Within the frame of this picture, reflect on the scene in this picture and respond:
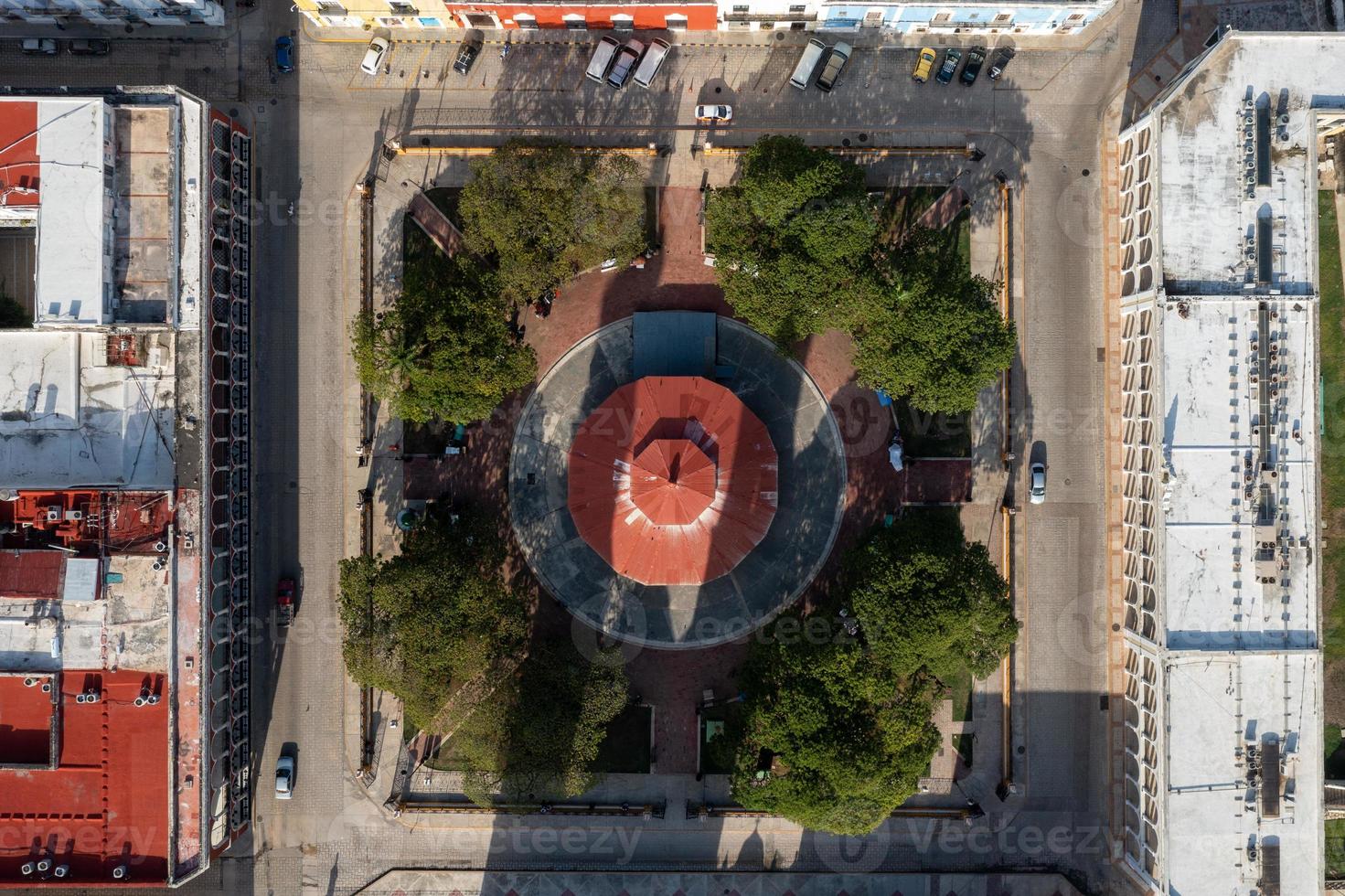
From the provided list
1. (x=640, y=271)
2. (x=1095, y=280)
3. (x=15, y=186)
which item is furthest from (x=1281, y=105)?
(x=15, y=186)

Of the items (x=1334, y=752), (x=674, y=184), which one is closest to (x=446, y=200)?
(x=674, y=184)

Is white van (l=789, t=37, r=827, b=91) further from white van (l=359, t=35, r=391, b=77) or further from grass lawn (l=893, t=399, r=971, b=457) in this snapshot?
white van (l=359, t=35, r=391, b=77)

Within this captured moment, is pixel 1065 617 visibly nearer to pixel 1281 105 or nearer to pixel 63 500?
pixel 1281 105

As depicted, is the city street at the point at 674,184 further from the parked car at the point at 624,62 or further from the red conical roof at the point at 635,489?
the red conical roof at the point at 635,489

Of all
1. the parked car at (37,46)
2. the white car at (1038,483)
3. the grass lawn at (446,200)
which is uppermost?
the parked car at (37,46)

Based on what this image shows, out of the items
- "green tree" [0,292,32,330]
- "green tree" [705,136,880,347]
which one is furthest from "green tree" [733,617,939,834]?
"green tree" [0,292,32,330]

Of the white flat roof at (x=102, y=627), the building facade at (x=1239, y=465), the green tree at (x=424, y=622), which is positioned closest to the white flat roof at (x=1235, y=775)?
the building facade at (x=1239, y=465)
